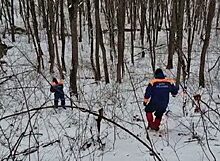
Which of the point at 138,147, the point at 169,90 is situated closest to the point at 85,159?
the point at 138,147

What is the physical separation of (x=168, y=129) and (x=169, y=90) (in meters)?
0.86

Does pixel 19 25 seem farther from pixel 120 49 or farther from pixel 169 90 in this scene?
pixel 169 90

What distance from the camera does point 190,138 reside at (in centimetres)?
714

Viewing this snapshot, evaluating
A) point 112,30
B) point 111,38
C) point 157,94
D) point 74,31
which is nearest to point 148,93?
point 157,94

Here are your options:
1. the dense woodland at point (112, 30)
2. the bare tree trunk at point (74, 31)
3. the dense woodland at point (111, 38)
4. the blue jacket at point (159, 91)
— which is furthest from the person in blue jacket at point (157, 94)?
the bare tree trunk at point (74, 31)

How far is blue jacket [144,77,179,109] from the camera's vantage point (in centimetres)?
783

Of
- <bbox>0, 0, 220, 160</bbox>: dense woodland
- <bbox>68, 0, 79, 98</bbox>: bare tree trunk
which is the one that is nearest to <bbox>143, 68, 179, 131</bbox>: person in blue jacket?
<bbox>0, 0, 220, 160</bbox>: dense woodland

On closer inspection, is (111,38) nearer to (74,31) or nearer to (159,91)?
(74,31)

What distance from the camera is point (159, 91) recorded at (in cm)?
784

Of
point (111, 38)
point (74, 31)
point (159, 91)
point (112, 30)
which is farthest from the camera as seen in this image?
point (111, 38)

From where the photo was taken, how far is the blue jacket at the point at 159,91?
7.83 meters

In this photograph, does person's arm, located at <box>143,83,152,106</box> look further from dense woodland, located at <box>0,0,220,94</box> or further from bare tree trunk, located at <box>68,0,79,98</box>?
bare tree trunk, located at <box>68,0,79,98</box>

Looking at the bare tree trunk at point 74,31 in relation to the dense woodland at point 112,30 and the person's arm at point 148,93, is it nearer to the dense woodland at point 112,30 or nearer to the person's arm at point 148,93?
the dense woodland at point 112,30

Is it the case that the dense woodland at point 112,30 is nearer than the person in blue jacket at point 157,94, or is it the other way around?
the person in blue jacket at point 157,94
